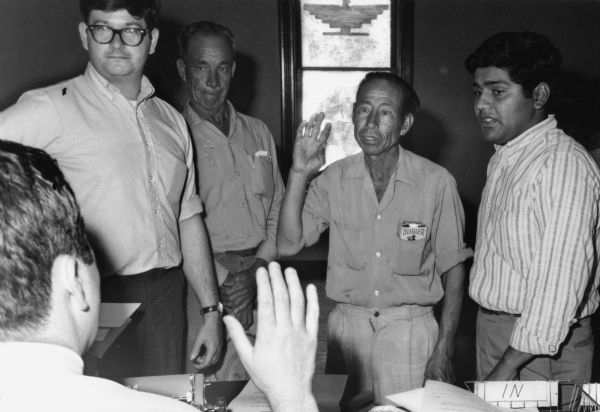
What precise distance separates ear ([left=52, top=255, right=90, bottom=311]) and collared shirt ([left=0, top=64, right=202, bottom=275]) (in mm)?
1070

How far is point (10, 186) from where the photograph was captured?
83cm

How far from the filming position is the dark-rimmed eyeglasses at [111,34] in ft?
6.46

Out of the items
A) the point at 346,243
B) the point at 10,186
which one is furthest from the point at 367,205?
the point at 10,186

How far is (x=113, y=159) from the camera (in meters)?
1.92

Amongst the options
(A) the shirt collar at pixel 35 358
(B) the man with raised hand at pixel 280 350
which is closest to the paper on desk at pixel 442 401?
(B) the man with raised hand at pixel 280 350

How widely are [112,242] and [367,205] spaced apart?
3.06 ft

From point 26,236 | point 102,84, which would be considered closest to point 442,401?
point 26,236

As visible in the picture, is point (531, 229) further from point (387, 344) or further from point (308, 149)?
point (308, 149)

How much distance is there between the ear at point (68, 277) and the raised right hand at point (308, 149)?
1372 mm

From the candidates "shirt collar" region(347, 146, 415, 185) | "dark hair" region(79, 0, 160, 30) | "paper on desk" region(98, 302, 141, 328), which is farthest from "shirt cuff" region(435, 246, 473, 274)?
"dark hair" region(79, 0, 160, 30)

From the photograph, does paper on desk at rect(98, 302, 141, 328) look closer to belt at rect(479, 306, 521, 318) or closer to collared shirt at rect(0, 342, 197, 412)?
collared shirt at rect(0, 342, 197, 412)

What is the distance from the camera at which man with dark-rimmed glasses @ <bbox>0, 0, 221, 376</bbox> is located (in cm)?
188

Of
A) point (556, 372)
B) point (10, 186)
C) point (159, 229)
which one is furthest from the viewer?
point (159, 229)

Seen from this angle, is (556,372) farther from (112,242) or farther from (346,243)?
(112,242)
